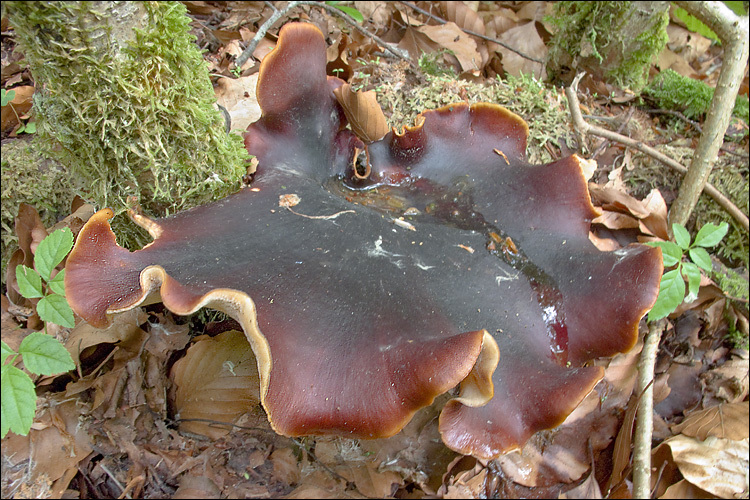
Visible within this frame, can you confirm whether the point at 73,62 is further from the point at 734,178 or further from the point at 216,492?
the point at 734,178

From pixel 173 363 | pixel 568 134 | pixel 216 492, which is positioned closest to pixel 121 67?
pixel 173 363

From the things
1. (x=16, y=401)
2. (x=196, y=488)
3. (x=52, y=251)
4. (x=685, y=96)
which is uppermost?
(x=685, y=96)

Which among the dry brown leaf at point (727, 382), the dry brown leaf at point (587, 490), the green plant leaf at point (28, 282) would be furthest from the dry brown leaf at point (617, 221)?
the green plant leaf at point (28, 282)

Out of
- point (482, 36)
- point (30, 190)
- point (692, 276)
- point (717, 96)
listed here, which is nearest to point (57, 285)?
point (30, 190)

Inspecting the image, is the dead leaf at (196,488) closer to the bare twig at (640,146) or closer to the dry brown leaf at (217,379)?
the dry brown leaf at (217,379)

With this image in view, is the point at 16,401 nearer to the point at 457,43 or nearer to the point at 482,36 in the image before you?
the point at 457,43

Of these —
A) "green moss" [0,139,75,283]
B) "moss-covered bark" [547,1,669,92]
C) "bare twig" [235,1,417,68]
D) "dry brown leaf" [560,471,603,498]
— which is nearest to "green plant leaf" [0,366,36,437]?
"green moss" [0,139,75,283]

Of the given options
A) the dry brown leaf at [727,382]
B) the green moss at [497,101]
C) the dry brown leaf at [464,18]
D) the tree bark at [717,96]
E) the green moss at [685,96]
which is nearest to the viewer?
the tree bark at [717,96]
